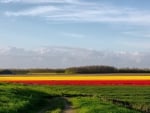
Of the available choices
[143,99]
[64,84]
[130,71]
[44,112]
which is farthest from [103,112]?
[130,71]

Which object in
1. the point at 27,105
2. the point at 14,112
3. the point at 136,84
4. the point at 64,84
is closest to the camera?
the point at 14,112

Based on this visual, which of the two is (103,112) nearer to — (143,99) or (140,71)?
(143,99)

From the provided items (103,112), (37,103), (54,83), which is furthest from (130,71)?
(103,112)

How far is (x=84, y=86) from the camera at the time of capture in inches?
2473

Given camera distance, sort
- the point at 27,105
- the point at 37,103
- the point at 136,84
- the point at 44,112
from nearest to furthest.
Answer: the point at 44,112 → the point at 27,105 → the point at 37,103 → the point at 136,84

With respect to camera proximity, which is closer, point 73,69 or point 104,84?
point 104,84

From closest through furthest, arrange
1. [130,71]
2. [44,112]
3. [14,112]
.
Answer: [14,112] < [44,112] < [130,71]

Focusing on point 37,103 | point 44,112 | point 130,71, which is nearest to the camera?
point 44,112

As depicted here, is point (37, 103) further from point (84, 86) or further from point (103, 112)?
point (84, 86)

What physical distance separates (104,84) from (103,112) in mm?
35006

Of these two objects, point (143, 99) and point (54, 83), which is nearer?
point (143, 99)

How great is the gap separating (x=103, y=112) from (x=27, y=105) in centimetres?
640

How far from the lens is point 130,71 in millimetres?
122188

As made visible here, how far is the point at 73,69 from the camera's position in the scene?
129 metres
